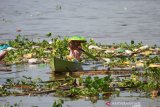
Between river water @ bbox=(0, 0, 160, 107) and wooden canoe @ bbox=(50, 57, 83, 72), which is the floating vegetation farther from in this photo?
wooden canoe @ bbox=(50, 57, 83, 72)

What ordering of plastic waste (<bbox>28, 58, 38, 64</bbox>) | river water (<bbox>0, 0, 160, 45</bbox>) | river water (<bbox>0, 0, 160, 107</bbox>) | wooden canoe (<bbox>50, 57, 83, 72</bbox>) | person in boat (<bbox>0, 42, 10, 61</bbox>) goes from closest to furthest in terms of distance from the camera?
1. river water (<bbox>0, 0, 160, 107</bbox>)
2. person in boat (<bbox>0, 42, 10, 61</bbox>)
3. wooden canoe (<bbox>50, 57, 83, 72</bbox>)
4. plastic waste (<bbox>28, 58, 38, 64</bbox>)
5. river water (<bbox>0, 0, 160, 45</bbox>)

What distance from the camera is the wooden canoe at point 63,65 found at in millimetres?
14859

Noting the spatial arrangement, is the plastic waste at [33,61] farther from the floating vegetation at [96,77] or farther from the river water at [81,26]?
the river water at [81,26]

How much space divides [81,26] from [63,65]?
15393mm

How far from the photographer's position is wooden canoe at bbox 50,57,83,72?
14.9 meters

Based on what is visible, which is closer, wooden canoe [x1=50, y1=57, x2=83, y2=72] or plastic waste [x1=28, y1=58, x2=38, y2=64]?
wooden canoe [x1=50, y1=57, x2=83, y2=72]

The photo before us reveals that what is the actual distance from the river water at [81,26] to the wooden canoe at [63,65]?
0.29 meters

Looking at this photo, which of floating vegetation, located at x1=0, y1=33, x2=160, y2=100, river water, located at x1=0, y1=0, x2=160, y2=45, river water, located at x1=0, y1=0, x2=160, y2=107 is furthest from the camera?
river water, located at x1=0, y1=0, x2=160, y2=45

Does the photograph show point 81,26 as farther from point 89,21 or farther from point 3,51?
point 3,51

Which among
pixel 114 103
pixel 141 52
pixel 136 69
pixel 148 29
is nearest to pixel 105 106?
pixel 114 103

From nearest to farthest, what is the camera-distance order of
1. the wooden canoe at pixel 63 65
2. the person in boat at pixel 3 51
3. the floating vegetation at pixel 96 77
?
the floating vegetation at pixel 96 77, the person in boat at pixel 3 51, the wooden canoe at pixel 63 65

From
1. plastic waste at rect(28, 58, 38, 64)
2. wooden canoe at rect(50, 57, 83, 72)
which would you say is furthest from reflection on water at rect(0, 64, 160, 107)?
plastic waste at rect(28, 58, 38, 64)

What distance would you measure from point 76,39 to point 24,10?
27.3 m

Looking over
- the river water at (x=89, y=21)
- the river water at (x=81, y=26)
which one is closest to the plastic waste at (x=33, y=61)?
the river water at (x=81, y=26)
